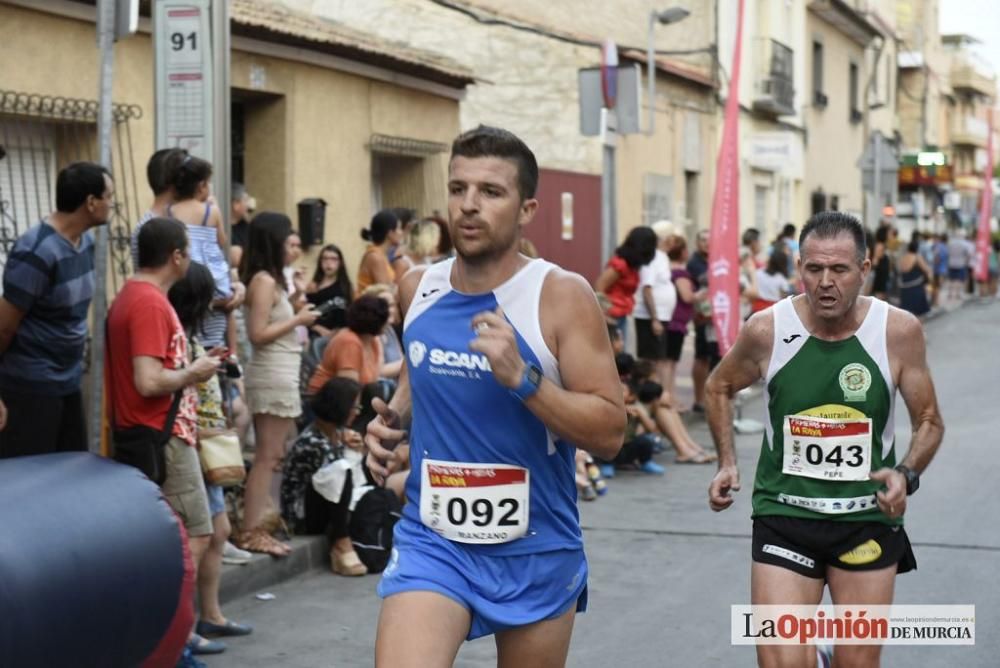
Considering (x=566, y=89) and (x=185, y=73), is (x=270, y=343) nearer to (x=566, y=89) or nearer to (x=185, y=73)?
(x=185, y=73)

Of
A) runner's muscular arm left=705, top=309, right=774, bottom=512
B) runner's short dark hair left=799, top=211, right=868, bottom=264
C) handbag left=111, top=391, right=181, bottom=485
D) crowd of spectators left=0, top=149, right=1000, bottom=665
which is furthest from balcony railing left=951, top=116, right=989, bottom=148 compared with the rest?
runner's short dark hair left=799, top=211, right=868, bottom=264

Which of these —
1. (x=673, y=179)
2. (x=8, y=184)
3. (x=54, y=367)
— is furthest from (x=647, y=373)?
(x=673, y=179)

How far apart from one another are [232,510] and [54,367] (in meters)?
1.79

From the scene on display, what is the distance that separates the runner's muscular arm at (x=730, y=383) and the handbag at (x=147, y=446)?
7.67 ft

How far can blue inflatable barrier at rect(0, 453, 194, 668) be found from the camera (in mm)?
4203

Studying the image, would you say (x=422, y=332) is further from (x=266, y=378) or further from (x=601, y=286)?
(x=601, y=286)

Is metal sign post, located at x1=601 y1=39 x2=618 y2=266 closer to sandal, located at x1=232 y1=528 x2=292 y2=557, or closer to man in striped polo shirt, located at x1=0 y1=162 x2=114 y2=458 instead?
sandal, located at x1=232 y1=528 x2=292 y2=557

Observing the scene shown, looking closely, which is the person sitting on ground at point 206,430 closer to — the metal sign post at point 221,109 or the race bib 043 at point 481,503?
the metal sign post at point 221,109

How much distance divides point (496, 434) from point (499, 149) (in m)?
0.73

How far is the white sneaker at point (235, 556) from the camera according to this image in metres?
7.94

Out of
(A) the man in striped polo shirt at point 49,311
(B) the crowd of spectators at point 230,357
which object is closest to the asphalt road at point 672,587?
(B) the crowd of spectators at point 230,357

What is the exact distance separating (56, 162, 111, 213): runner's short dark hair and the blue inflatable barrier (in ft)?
7.21

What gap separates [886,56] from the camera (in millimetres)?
45375

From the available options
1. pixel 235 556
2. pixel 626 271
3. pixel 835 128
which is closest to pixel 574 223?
pixel 626 271
